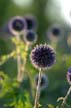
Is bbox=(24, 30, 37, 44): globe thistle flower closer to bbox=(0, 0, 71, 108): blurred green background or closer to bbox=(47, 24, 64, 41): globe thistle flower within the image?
bbox=(0, 0, 71, 108): blurred green background

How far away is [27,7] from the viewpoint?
72.4 ft

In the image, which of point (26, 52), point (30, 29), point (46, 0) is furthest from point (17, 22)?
point (46, 0)

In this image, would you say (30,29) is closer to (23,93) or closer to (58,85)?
(58,85)

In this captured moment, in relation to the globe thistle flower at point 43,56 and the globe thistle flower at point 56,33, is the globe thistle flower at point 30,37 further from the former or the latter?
the globe thistle flower at point 43,56

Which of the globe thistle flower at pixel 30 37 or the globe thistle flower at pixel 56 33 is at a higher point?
the globe thistle flower at pixel 56 33

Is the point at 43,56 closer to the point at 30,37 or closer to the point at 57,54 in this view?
the point at 30,37

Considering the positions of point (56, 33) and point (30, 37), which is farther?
point (56, 33)

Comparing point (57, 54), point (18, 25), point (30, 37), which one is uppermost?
point (18, 25)

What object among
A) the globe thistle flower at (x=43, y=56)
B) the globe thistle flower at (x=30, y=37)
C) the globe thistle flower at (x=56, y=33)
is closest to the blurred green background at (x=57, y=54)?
the globe thistle flower at (x=56, y=33)

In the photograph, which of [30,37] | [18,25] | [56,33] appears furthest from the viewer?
[56,33]

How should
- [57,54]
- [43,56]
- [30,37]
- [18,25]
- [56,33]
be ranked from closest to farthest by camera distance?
[43,56], [30,37], [18,25], [57,54], [56,33]

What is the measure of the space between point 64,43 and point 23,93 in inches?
233

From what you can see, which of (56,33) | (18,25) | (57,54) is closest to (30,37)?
(18,25)

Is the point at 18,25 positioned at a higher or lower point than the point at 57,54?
higher
